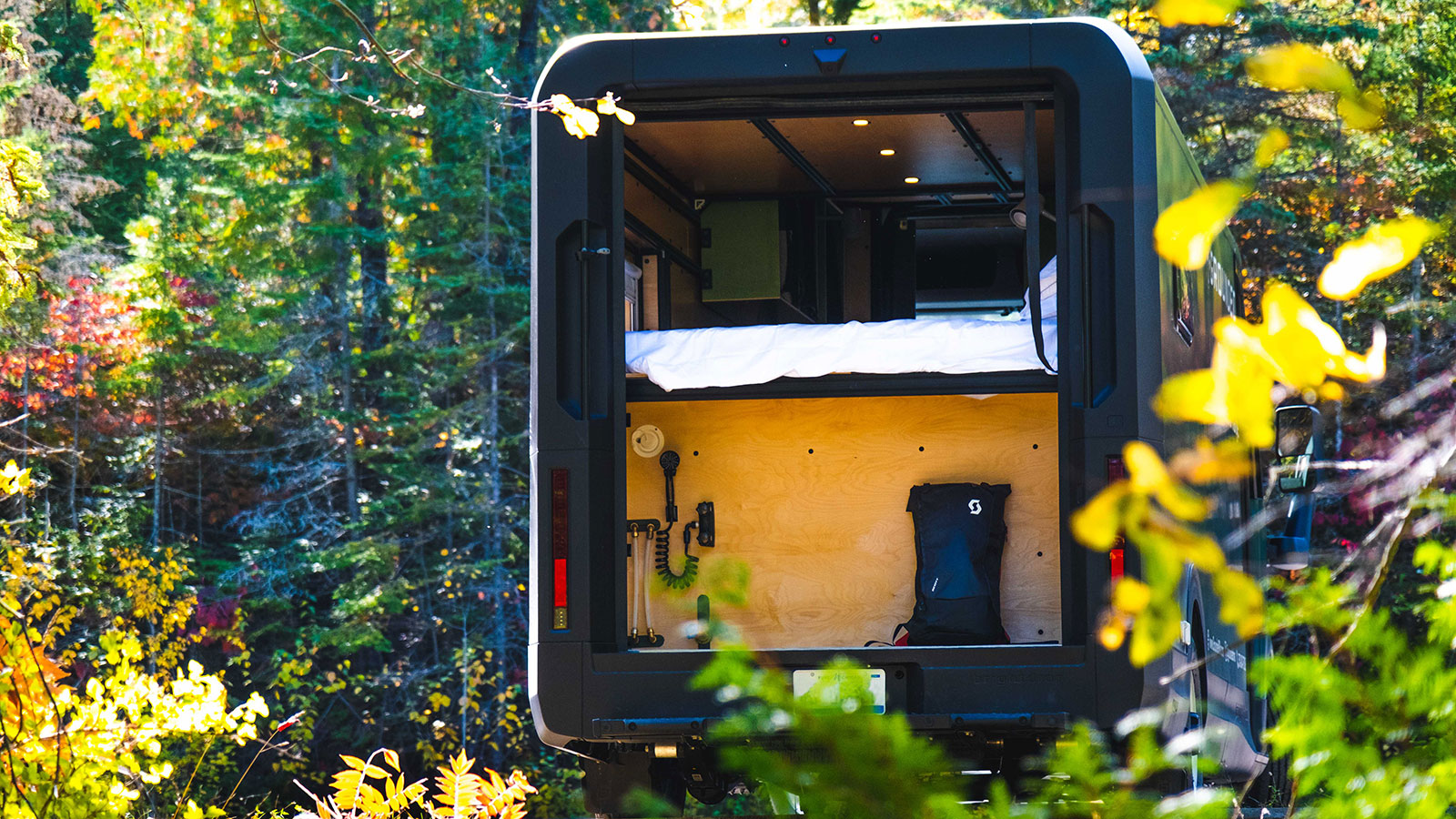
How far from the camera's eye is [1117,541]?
4.81 metres

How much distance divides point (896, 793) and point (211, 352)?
63.8 ft

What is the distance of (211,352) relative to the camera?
19.8m

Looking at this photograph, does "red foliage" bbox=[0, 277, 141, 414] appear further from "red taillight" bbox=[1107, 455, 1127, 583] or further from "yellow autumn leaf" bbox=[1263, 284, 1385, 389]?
"yellow autumn leaf" bbox=[1263, 284, 1385, 389]

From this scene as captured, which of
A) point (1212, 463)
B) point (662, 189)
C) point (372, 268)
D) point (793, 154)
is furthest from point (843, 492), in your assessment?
point (372, 268)

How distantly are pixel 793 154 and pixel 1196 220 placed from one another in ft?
17.9

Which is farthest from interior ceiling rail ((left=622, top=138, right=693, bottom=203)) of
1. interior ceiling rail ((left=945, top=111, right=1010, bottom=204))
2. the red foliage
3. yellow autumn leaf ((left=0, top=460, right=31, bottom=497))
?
the red foliage

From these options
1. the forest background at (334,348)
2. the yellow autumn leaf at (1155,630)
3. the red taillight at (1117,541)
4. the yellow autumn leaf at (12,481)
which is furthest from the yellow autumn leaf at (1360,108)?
the forest background at (334,348)

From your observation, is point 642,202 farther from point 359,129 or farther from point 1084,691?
point 359,129

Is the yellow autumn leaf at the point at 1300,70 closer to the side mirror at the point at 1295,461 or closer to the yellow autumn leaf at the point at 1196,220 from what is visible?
the yellow autumn leaf at the point at 1196,220

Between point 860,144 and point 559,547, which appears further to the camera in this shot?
point 860,144

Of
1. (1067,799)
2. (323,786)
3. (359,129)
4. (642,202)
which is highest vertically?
(359,129)

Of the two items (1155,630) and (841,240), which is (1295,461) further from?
(1155,630)

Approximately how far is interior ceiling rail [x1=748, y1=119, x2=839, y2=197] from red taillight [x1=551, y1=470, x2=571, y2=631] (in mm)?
1395

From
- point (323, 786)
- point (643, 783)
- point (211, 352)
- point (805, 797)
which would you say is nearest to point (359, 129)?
point (211, 352)
